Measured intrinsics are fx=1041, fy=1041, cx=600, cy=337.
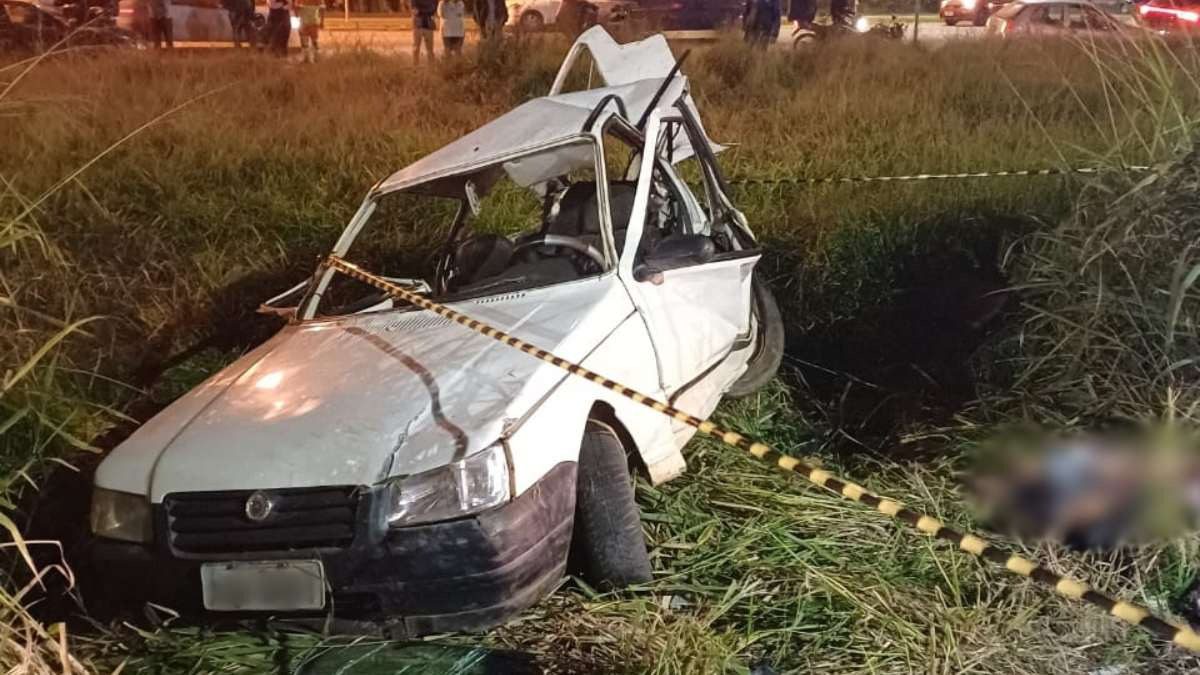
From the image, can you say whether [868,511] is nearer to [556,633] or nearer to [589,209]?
[556,633]

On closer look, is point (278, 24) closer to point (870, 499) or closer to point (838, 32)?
point (838, 32)

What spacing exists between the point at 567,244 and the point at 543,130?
452 mm

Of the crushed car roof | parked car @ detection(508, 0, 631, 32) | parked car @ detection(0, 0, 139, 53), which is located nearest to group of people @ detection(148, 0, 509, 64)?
parked car @ detection(0, 0, 139, 53)

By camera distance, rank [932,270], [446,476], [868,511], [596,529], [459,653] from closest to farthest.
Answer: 1. [446,476]
2. [459,653]
3. [596,529]
4. [868,511]
5. [932,270]

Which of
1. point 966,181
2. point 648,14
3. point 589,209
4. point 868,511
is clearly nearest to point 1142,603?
point 868,511

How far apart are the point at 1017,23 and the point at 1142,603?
12.7m

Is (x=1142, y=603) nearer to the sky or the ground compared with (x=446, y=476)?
nearer to the ground

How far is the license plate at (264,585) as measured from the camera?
278 centimetres

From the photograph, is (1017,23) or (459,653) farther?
(1017,23)

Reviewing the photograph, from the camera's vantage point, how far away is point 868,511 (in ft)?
12.4

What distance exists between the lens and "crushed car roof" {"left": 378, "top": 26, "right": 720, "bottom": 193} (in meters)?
4.02

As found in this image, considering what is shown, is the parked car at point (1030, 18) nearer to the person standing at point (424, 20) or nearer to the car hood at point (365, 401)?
the person standing at point (424, 20)

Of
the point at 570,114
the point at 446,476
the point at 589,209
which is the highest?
the point at 570,114

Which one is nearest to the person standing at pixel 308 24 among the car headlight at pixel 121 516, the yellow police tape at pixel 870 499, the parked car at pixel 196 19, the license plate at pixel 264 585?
the parked car at pixel 196 19
